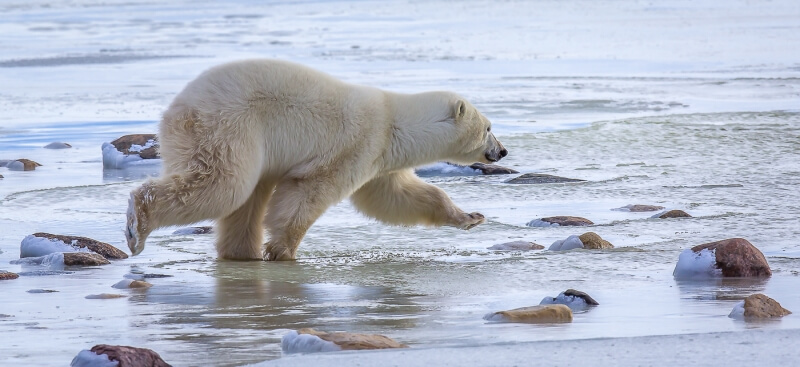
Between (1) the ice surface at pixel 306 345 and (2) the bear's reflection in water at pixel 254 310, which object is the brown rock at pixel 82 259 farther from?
(1) the ice surface at pixel 306 345

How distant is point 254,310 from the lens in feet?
14.0

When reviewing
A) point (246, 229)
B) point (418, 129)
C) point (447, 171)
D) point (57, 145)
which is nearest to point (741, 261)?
point (418, 129)

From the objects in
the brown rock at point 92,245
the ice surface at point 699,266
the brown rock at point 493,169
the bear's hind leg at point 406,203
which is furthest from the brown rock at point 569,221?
the brown rock at point 92,245

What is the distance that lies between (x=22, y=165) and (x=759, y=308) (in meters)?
5.85

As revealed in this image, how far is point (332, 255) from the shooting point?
19.5ft

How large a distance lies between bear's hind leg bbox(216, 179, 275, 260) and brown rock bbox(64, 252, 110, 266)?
2.62ft

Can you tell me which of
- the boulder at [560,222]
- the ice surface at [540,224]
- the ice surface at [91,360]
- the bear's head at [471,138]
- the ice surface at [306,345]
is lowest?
the ice surface at [540,224]

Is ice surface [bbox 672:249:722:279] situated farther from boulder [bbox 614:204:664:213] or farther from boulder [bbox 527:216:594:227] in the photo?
boulder [bbox 614:204:664:213]

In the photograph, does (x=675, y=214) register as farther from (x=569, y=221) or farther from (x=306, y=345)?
(x=306, y=345)

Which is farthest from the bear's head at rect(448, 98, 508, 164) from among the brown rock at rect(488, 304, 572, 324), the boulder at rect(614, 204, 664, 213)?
the brown rock at rect(488, 304, 572, 324)

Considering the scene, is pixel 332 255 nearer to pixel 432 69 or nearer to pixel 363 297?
pixel 363 297

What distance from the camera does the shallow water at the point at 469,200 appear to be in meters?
3.97

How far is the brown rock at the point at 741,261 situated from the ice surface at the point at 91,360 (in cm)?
259

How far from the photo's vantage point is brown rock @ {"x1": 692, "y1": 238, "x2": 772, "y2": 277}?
4.76 meters
